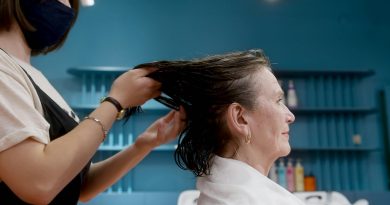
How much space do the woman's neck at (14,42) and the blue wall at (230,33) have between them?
313 centimetres

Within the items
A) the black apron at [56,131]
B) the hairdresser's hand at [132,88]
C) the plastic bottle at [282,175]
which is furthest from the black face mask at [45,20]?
the plastic bottle at [282,175]

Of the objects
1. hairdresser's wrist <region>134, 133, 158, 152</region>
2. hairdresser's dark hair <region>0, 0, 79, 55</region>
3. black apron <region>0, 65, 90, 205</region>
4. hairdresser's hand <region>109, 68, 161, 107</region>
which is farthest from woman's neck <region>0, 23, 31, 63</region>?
hairdresser's wrist <region>134, 133, 158, 152</region>

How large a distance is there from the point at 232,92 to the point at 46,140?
543mm

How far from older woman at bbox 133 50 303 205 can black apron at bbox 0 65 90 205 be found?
28 centimetres

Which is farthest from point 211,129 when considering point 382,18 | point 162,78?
point 382,18

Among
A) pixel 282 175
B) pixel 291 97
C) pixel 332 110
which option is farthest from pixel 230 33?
pixel 282 175

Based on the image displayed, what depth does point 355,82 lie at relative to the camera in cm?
454

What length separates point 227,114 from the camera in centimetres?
127

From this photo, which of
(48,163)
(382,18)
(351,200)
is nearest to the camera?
(48,163)

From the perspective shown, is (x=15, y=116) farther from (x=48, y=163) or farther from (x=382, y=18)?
(x=382, y=18)

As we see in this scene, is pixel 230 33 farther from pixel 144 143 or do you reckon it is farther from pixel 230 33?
pixel 144 143

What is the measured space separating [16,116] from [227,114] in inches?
22.7

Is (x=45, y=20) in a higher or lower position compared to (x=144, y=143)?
higher

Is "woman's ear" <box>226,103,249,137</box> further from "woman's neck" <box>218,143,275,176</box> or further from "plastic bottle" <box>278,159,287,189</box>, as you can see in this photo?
"plastic bottle" <box>278,159,287,189</box>
